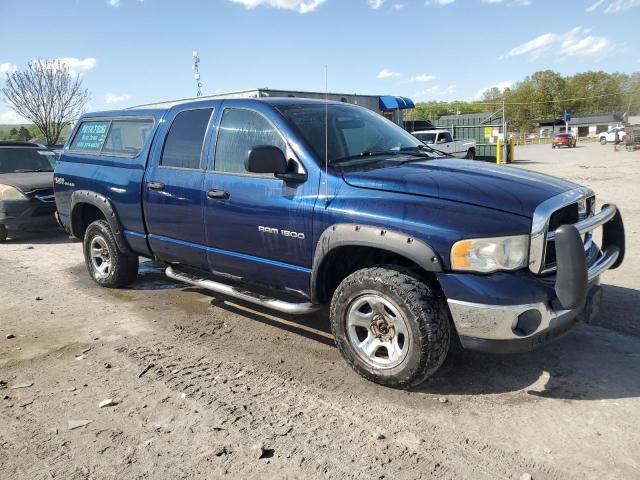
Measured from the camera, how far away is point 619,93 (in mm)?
109562

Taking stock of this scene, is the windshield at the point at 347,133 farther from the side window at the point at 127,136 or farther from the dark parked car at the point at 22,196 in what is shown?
the dark parked car at the point at 22,196

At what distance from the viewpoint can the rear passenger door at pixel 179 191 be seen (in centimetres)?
456

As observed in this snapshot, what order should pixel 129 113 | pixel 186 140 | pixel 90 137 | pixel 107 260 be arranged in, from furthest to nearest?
pixel 90 137
pixel 107 260
pixel 129 113
pixel 186 140

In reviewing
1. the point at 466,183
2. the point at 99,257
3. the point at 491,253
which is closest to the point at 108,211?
the point at 99,257

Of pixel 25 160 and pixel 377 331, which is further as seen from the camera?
pixel 25 160

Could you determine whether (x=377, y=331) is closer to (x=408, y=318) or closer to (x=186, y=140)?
(x=408, y=318)

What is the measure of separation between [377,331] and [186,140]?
2.51 meters

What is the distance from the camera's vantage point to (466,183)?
3.42 meters

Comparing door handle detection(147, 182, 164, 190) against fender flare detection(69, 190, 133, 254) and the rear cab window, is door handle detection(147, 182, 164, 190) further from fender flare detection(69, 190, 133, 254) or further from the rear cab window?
fender flare detection(69, 190, 133, 254)

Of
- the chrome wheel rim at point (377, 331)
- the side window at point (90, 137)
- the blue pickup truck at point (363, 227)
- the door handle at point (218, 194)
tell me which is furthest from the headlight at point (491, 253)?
the side window at point (90, 137)

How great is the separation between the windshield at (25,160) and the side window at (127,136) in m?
5.34

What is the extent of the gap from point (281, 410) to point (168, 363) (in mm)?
1173

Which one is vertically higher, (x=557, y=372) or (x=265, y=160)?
(x=265, y=160)

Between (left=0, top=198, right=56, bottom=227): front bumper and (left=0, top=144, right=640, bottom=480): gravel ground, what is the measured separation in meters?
4.34
